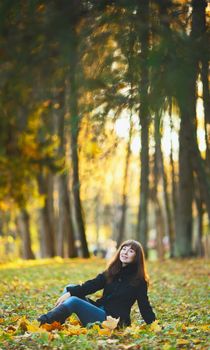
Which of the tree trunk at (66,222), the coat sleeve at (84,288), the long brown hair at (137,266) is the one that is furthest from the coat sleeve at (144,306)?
the tree trunk at (66,222)

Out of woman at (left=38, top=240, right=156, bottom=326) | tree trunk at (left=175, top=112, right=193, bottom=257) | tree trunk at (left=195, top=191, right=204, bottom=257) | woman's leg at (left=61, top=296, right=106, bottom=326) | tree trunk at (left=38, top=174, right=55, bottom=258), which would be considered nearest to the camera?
woman's leg at (left=61, top=296, right=106, bottom=326)

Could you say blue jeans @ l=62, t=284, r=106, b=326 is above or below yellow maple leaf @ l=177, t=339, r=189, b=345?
above

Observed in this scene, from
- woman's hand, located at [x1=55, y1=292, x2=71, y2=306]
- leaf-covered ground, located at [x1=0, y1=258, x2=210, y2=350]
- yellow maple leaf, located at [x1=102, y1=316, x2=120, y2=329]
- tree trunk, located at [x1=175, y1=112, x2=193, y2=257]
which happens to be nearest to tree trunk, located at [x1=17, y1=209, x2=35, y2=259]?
tree trunk, located at [x1=175, y1=112, x2=193, y2=257]

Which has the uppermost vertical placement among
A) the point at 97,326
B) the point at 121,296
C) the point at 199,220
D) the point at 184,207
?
the point at 184,207

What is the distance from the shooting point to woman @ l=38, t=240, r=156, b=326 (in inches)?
291

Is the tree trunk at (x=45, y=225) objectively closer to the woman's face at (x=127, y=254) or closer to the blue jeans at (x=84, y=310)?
the woman's face at (x=127, y=254)

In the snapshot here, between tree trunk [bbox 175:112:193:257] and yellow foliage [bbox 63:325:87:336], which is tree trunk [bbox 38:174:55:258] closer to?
tree trunk [bbox 175:112:193:257]

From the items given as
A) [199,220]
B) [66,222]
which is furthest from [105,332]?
[66,222]

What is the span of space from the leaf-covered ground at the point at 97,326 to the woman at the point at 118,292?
0.18 metres

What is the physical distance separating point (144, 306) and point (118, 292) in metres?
0.34

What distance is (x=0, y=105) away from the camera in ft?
29.3

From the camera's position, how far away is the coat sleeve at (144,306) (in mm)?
7410

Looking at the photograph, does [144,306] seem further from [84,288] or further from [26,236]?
[26,236]

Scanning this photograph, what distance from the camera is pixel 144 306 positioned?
294 inches
